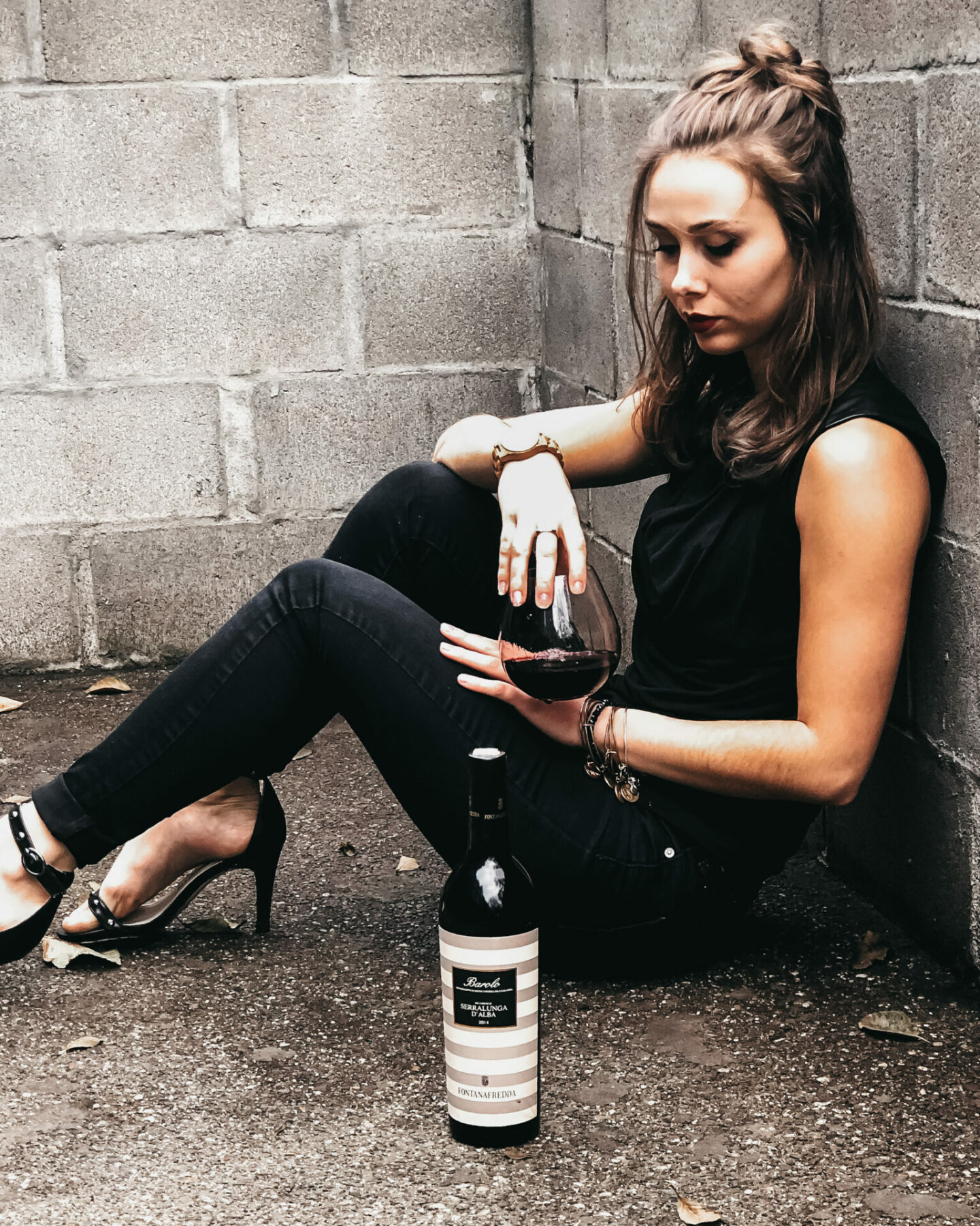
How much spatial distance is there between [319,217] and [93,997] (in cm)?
227

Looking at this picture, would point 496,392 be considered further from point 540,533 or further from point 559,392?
point 540,533

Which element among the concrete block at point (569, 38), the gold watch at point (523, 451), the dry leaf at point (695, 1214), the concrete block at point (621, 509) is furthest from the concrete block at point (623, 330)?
the dry leaf at point (695, 1214)

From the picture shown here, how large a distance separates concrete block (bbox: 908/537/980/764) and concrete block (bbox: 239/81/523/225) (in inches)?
→ 83.5

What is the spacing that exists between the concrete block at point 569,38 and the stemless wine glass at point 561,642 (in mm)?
1865

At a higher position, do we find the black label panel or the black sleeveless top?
the black sleeveless top

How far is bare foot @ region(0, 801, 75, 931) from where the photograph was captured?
7.73ft

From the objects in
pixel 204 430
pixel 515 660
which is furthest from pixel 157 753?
pixel 204 430

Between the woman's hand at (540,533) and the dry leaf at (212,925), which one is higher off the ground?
the woman's hand at (540,533)

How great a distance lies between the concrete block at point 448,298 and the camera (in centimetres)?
407

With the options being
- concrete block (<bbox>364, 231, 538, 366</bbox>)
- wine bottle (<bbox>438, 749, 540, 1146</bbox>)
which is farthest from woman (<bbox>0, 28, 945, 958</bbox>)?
concrete block (<bbox>364, 231, 538, 366</bbox>)

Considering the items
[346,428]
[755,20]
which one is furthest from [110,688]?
[755,20]

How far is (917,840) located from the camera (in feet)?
8.13

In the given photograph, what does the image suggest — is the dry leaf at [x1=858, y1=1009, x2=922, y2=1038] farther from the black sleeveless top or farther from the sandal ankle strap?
the sandal ankle strap

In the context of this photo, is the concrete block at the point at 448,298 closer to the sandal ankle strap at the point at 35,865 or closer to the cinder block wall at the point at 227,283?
the cinder block wall at the point at 227,283
